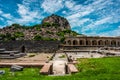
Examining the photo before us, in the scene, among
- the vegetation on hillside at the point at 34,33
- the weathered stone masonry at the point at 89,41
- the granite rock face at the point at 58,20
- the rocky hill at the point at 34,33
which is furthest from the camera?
the granite rock face at the point at 58,20

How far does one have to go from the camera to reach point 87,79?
873cm

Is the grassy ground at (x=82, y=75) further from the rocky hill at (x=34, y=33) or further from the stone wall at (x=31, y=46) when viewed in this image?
the rocky hill at (x=34, y=33)

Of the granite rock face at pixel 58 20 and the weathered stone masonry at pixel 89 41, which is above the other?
the granite rock face at pixel 58 20

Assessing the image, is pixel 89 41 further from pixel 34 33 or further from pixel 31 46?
pixel 34 33

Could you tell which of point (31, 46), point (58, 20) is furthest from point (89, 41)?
point (58, 20)

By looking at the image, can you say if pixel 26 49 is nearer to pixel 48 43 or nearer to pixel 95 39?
pixel 48 43

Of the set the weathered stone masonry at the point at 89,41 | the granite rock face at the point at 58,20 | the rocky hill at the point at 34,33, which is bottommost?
the weathered stone masonry at the point at 89,41

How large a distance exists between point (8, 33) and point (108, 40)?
47933 millimetres

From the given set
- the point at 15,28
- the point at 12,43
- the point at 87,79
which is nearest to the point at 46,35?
the point at 15,28

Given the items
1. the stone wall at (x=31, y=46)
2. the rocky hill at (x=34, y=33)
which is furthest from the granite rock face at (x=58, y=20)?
the stone wall at (x=31, y=46)

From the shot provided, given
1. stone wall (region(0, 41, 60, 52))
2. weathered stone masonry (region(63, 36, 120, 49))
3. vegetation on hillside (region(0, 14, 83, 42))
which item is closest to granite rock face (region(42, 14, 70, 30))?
vegetation on hillside (region(0, 14, 83, 42))

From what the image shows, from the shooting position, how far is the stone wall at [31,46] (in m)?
37.8

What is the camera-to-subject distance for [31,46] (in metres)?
37.8

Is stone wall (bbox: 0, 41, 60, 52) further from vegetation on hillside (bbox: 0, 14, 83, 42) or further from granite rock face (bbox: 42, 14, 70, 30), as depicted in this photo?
granite rock face (bbox: 42, 14, 70, 30)
